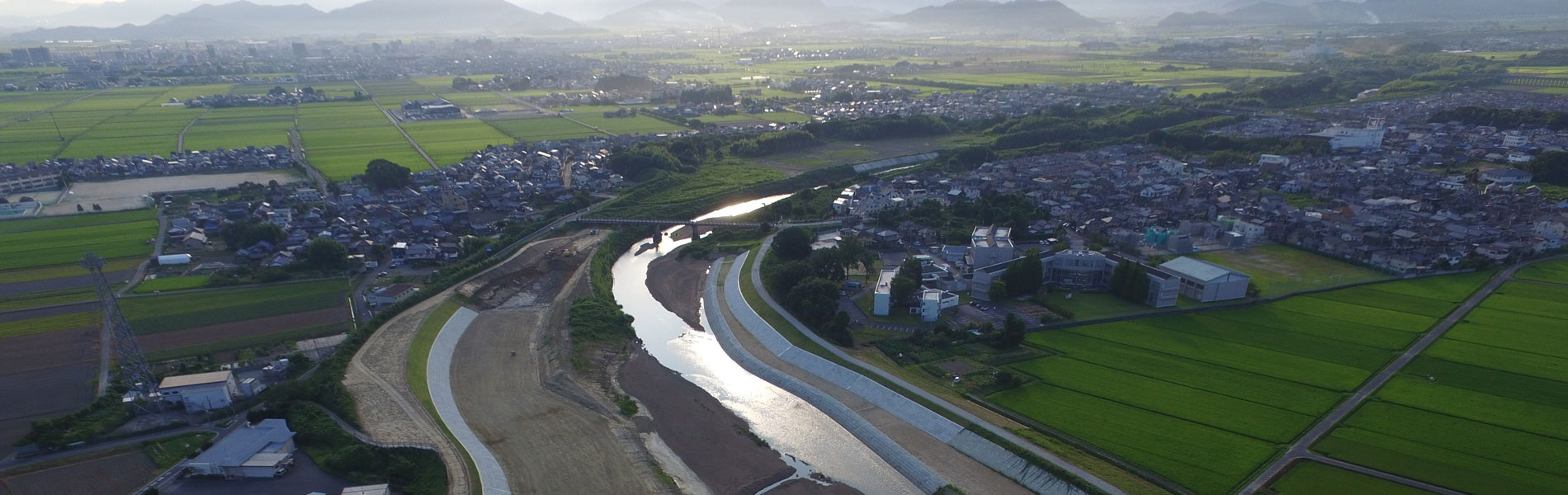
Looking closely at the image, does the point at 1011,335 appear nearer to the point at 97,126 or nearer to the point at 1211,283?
the point at 1211,283

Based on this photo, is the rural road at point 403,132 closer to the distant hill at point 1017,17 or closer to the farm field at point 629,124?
the farm field at point 629,124

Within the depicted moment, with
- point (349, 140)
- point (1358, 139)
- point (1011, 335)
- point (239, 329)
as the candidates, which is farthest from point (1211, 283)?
point (349, 140)

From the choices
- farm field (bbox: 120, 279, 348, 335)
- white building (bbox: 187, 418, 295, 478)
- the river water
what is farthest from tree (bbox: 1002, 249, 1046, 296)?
farm field (bbox: 120, 279, 348, 335)

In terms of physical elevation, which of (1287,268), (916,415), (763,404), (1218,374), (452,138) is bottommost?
(763,404)

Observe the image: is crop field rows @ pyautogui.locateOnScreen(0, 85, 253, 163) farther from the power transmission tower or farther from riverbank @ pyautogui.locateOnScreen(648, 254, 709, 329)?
riverbank @ pyautogui.locateOnScreen(648, 254, 709, 329)

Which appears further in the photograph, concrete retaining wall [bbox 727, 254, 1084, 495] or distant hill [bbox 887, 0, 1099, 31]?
distant hill [bbox 887, 0, 1099, 31]

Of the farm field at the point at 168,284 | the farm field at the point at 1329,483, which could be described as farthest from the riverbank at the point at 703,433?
the farm field at the point at 168,284
